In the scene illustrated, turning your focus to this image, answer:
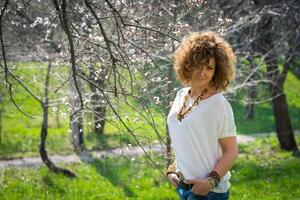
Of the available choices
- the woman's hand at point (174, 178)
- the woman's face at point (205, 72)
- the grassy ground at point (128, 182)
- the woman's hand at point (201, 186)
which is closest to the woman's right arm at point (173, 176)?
the woman's hand at point (174, 178)

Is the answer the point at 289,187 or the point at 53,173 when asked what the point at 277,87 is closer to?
the point at 289,187

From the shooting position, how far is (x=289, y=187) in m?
9.09

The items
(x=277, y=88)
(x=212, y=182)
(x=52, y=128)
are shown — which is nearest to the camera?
(x=212, y=182)

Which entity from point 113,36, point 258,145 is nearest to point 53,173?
point 113,36

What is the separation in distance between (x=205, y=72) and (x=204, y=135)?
42 centimetres

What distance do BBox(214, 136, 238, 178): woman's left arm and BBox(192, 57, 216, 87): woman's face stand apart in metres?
0.40

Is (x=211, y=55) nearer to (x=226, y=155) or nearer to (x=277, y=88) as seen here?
(x=226, y=155)

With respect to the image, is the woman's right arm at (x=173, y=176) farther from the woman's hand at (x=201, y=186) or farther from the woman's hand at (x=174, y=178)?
the woman's hand at (x=201, y=186)

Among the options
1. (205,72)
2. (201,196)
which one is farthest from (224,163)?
(205,72)

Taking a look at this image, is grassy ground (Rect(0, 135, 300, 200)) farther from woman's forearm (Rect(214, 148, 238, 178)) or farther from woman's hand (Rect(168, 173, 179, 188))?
woman's forearm (Rect(214, 148, 238, 178))

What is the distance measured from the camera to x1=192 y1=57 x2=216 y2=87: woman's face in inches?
138

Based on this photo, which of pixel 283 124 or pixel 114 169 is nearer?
pixel 114 169

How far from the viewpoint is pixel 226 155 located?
11.3 feet

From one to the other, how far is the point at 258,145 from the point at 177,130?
11.9m
